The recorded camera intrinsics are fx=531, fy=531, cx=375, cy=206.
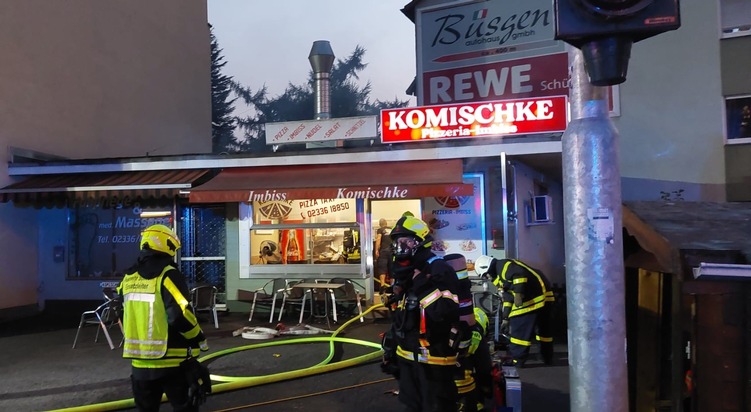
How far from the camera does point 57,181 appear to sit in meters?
10.4

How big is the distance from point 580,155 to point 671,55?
12331mm

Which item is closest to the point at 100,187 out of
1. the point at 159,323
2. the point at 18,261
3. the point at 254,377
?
the point at 18,261

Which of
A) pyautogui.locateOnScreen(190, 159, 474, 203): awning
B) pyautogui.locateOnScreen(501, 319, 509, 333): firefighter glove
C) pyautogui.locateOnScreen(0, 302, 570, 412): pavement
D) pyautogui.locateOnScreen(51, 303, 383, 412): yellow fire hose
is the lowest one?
pyautogui.locateOnScreen(0, 302, 570, 412): pavement

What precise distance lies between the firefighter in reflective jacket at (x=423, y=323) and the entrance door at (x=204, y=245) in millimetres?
7669

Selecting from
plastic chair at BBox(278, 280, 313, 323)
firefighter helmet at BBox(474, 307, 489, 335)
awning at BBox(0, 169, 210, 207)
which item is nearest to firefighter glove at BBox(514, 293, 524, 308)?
firefighter helmet at BBox(474, 307, 489, 335)

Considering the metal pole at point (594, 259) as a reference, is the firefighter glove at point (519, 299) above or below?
below

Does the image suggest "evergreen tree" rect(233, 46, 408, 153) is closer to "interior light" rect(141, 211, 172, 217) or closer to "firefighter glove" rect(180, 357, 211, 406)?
"interior light" rect(141, 211, 172, 217)

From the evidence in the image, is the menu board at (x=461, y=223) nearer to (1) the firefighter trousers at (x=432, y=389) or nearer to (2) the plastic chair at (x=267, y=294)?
(2) the plastic chair at (x=267, y=294)

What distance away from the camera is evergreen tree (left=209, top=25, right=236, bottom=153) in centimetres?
3856

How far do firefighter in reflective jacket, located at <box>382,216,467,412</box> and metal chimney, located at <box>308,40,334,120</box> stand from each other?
10.8m

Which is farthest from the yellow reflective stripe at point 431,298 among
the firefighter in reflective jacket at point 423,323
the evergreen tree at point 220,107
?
the evergreen tree at point 220,107

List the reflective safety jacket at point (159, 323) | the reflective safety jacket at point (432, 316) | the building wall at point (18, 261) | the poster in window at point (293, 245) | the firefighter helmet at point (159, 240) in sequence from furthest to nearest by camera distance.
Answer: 1. the building wall at point (18, 261)
2. the poster in window at point (293, 245)
3. the firefighter helmet at point (159, 240)
4. the reflective safety jacket at point (159, 323)
5. the reflective safety jacket at point (432, 316)

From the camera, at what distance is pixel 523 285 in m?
6.34

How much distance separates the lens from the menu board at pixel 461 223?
9.73 meters
